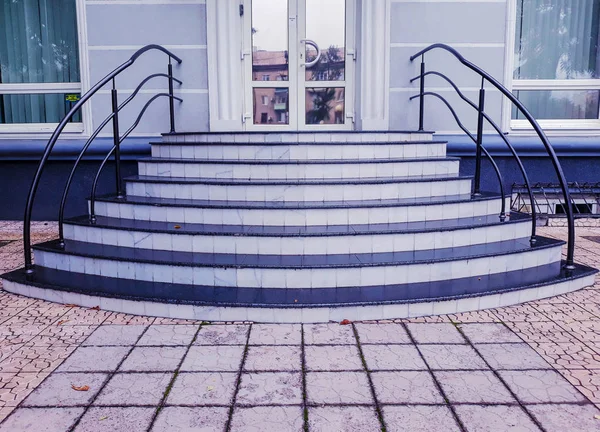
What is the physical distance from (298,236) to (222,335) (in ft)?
2.90

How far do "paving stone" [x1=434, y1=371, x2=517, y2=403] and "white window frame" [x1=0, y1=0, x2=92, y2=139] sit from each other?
5.04m

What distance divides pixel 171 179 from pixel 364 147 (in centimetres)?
179

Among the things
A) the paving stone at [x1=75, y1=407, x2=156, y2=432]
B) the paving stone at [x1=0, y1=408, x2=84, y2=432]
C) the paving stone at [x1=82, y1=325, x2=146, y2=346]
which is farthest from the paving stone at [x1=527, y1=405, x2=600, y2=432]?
the paving stone at [x1=82, y1=325, x2=146, y2=346]

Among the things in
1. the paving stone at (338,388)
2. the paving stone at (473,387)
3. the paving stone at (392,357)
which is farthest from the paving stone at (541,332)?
the paving stone at (338,388)

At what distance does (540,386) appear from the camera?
2.29m

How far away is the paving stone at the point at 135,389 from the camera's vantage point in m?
2.17

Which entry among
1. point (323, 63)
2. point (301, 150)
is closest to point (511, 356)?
point (301, 150)

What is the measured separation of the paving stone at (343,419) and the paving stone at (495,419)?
363 mm

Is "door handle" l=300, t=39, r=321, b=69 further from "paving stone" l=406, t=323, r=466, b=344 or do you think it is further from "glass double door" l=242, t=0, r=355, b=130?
"paving stone" l=406, t=323, r=466, b=344

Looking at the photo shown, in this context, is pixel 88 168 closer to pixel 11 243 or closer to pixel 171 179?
pixel 11 243

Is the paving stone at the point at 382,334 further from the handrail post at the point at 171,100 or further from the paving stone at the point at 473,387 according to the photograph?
the handrail post at the point at 171,100

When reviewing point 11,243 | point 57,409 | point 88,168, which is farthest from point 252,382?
point 88,168

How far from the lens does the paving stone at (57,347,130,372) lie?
2475 millimetres

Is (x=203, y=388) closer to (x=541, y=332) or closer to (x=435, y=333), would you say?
(x=435, y=333)
